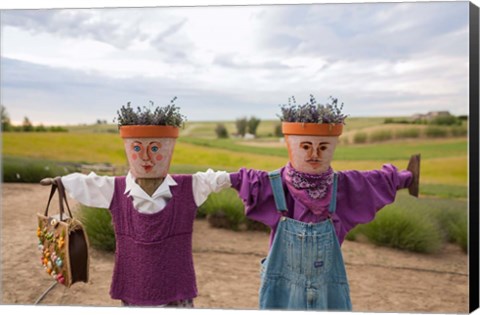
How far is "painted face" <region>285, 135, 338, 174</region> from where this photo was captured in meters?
2.52

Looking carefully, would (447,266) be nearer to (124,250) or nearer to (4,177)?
(124,250)

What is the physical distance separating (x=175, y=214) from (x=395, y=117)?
2.36 m

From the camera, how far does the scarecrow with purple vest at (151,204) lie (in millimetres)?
2555

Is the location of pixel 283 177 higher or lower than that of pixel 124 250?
higher

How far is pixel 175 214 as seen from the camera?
103 inches

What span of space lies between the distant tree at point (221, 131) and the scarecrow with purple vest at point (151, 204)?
2025 millimetres

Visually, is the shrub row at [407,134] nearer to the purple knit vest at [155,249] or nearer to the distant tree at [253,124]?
the distant tree at [253,124]

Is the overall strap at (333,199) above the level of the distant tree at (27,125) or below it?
below

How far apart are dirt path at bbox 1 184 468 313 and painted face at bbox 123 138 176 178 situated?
1.61m

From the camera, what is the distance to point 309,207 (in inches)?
101

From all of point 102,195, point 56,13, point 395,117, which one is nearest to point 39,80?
point 56,13

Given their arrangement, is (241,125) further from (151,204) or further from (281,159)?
(151,204)

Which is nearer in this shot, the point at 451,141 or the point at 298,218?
the point at 298,218

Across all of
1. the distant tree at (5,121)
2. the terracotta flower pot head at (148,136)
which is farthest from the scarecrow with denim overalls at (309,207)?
the distant tree at (5,121)
